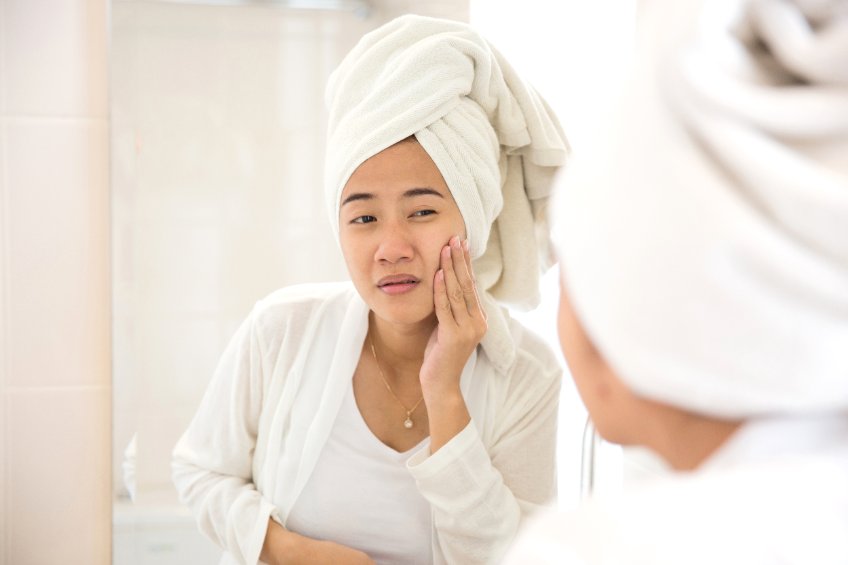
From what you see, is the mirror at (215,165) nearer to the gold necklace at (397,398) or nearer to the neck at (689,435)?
the gold necklace at (397,398)

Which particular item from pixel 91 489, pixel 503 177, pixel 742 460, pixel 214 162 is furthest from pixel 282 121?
pixel 742 460

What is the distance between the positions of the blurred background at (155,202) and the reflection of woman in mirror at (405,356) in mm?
67

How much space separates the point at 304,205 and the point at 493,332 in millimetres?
304

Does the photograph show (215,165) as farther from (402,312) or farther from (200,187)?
(402,312)

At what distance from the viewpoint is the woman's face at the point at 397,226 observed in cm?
99

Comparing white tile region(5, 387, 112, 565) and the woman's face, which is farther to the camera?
white tile region(5, 387, 112, 565)

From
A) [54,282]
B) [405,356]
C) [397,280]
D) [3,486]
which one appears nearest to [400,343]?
[405,356]

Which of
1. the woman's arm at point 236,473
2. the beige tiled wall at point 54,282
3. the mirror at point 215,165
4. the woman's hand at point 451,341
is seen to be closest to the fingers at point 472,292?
the woman's hand at point 451,341

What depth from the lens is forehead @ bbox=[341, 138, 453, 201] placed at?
982mm

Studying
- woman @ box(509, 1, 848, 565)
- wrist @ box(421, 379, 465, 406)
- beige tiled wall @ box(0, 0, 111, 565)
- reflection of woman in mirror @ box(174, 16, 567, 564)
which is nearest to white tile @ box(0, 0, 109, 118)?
beige tiled wall @ box(0, 0, 111, 565)

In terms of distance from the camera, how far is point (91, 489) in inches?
47.8

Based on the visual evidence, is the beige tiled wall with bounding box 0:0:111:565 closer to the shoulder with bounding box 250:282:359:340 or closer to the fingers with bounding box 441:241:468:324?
the shoulder with bounding box 250:282:359:340

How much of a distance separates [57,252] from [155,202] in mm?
153

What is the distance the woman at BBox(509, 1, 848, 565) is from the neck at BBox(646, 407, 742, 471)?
0.6 inches
